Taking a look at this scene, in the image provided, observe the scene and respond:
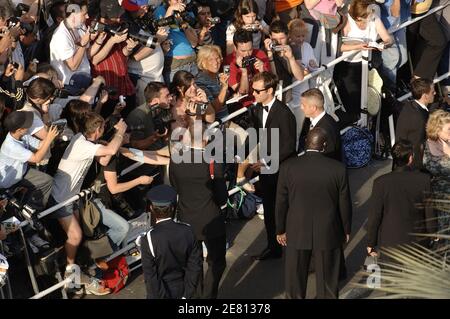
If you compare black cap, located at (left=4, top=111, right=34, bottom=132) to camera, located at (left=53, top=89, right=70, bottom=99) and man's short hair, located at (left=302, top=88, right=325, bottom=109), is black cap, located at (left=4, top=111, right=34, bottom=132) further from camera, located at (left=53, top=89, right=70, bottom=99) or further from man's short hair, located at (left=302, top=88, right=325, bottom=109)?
man's short hair, located at (left=302, top=88, right=325, bottom=109)

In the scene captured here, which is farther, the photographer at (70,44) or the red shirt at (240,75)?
the red shirt at (240,75)

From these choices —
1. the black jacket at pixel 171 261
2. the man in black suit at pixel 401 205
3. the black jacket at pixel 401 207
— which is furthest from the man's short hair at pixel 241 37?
the black jacket at pixel 171 261

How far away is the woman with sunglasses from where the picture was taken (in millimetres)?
11281

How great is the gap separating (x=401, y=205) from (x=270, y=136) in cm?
176

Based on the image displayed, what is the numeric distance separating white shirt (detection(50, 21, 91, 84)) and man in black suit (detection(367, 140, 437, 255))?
3245mm

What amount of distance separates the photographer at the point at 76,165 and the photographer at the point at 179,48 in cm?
183

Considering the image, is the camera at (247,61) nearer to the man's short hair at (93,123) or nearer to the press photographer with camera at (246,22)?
the press photographer with camera at (246,22)

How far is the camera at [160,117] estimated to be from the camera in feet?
30.7

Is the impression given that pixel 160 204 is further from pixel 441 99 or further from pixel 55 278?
pixel 441 99

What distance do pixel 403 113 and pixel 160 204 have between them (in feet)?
11.5

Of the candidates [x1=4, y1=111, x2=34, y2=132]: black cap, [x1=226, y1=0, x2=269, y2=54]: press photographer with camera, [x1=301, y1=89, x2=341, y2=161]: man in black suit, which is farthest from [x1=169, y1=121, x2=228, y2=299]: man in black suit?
[x1=226, y1=0, x2=269, y2=54]: press photographer with camera

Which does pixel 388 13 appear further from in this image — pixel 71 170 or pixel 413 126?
pixel 71 170

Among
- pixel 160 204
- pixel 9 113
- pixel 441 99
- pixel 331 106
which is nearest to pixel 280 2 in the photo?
pixel 331 106

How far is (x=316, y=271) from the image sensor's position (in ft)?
27.6
